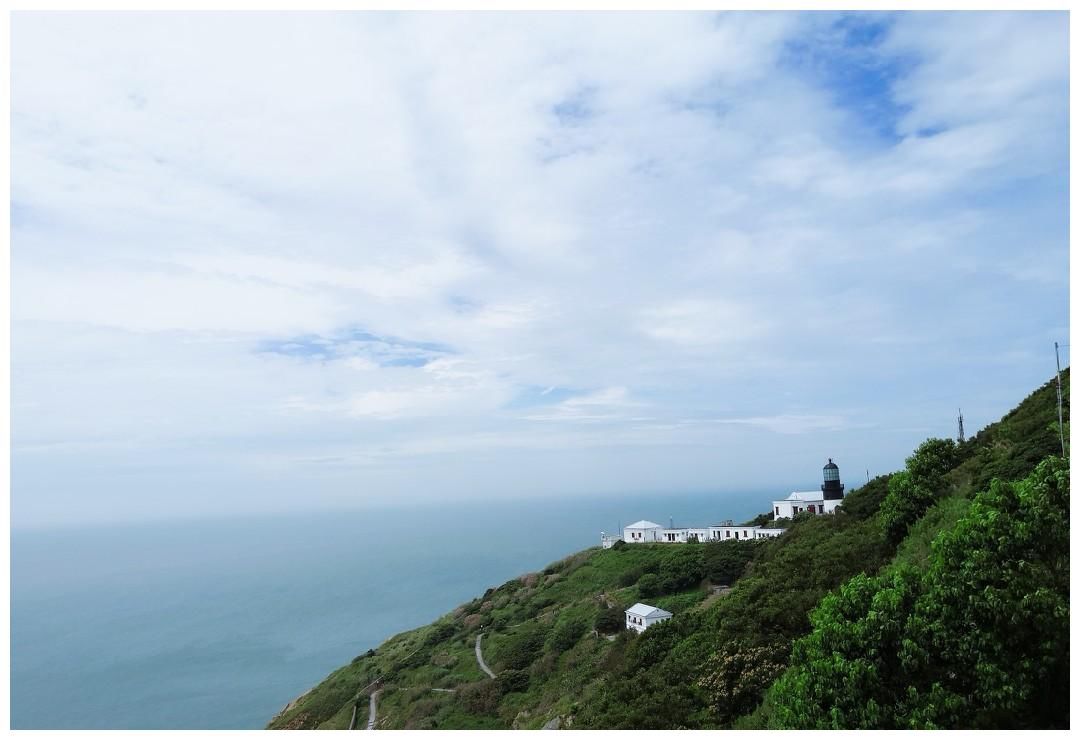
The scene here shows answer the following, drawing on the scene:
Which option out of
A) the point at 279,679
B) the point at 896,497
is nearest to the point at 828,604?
the point at 896,497

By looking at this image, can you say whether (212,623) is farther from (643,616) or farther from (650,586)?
(643,616)

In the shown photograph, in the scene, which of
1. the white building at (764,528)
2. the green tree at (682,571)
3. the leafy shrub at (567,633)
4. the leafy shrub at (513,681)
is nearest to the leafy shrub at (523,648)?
the leafy shrub at (567,633)

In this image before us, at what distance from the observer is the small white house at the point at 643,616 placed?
26438 millimetres

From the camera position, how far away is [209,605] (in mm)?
116875

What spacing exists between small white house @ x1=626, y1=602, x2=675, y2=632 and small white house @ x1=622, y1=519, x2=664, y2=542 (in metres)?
18.3

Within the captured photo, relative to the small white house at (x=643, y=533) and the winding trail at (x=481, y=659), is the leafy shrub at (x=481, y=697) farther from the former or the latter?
the small white house at (x=643, y=533)

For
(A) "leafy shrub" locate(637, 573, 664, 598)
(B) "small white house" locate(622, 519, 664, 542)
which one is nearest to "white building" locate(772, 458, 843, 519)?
(B) "small white house" locate(622, 519, 664, 542)

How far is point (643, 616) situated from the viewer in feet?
88.4

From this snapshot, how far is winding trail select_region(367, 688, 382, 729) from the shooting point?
2745cm

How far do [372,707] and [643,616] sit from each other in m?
13.1

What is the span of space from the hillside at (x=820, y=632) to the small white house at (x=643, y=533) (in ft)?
18.2

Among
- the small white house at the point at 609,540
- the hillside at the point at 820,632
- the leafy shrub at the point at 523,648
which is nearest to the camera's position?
the hillside at the point at 820,632

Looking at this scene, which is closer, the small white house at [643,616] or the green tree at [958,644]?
the green tree at [958,644]

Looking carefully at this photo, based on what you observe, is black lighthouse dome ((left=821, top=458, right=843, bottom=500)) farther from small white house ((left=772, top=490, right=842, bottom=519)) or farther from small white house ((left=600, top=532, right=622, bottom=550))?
small white house ((left=600, top=532, right=622, bottom=550))
